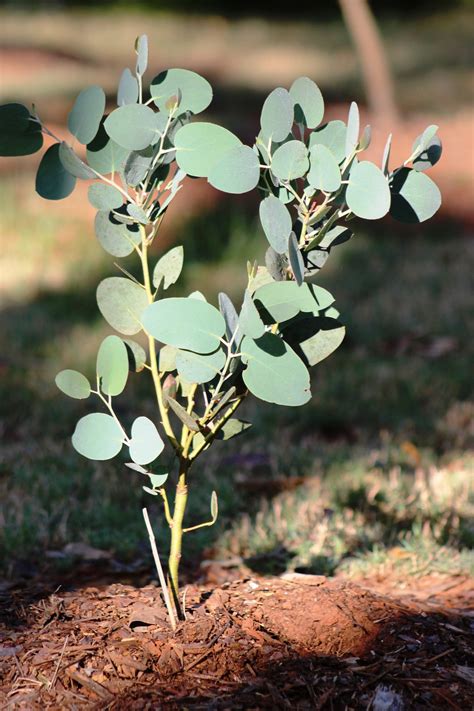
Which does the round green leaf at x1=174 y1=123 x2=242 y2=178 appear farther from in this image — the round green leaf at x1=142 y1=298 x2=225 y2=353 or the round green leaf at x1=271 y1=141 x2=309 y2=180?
the round green leaf at x1=142 y1=298 x2=225 y2=353

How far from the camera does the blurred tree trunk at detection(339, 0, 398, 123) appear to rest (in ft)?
33.0

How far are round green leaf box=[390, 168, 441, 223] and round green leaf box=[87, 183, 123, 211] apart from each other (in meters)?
0.56

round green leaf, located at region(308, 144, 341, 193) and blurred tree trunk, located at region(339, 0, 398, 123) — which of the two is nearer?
round green leaf, located at region(308, 144, 341, 193)

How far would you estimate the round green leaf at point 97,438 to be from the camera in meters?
1.88

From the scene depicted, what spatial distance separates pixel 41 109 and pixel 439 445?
8.34 m

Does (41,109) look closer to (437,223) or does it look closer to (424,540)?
(437,223)

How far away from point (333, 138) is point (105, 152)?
47 centimetres

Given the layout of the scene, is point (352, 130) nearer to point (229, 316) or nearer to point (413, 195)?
point (413, 195)

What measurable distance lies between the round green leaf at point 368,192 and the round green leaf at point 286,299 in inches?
6.6

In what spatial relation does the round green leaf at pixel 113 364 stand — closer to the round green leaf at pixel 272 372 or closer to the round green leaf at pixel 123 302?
the round green leaf at pixel 123 302

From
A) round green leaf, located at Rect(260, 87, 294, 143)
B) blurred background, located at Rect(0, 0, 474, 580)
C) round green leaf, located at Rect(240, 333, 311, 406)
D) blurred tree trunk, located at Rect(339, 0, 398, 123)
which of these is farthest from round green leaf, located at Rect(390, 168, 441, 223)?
blurred tree trunk, located at Rect(339, 0, 398, 123)

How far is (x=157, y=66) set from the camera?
17.5 m

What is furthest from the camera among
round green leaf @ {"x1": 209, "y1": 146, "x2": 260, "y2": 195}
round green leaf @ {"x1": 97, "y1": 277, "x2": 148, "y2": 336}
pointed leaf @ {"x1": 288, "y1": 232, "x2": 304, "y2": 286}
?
round green leaf @ {"x1": 97, "y1": 277, "x2": 148, "y2": 336}

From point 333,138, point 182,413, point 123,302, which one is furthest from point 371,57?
point 182,413
